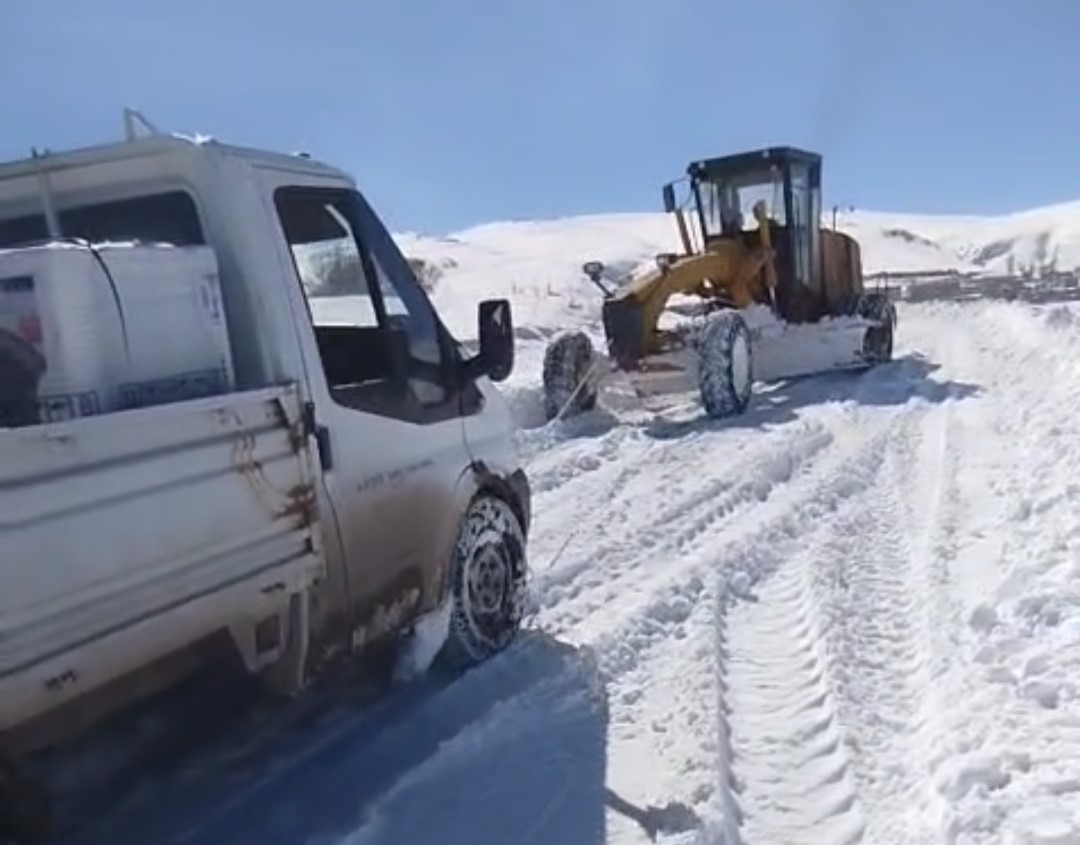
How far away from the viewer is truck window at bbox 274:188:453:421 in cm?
425

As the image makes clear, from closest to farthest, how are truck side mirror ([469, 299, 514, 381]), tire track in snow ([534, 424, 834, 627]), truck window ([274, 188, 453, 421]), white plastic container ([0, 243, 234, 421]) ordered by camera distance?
white plastic container ([0, 243, 234, 421]) < truck window ([274, 188, 453, 421]) < truck side mirror ([469, 299, 514, 381]) < tire track in snow ([534, 424, 834, 627])

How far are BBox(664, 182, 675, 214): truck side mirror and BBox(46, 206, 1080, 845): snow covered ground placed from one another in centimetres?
647

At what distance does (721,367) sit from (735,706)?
7.84 m

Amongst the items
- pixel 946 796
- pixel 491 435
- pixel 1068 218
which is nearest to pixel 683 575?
pixel 491 435

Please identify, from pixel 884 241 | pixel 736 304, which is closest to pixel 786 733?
pixel 736 304

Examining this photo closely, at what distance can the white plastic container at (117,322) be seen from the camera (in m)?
3.14

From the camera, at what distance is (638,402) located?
45.7ft

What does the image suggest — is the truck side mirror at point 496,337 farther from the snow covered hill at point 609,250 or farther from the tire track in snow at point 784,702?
the snow covered hill at point 609,250

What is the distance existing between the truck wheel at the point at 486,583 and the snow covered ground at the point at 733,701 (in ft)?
0.39

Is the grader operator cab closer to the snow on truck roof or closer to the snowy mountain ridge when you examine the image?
the snow on truck roof

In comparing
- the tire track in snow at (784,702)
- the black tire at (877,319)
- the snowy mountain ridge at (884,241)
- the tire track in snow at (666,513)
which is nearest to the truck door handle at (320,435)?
the tire track in snow at (784,702)

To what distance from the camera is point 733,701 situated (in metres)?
4.61

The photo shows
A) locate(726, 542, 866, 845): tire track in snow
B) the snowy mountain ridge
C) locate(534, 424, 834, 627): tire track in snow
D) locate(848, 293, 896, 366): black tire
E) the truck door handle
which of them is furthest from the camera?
the snowy mountain ridge

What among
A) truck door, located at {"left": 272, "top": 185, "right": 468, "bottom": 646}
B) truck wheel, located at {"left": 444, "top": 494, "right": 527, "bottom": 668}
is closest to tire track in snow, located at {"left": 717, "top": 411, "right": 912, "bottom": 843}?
truck wheel, located at {"left": 444, "top": 494, "right": 527, "bottom": 668}
